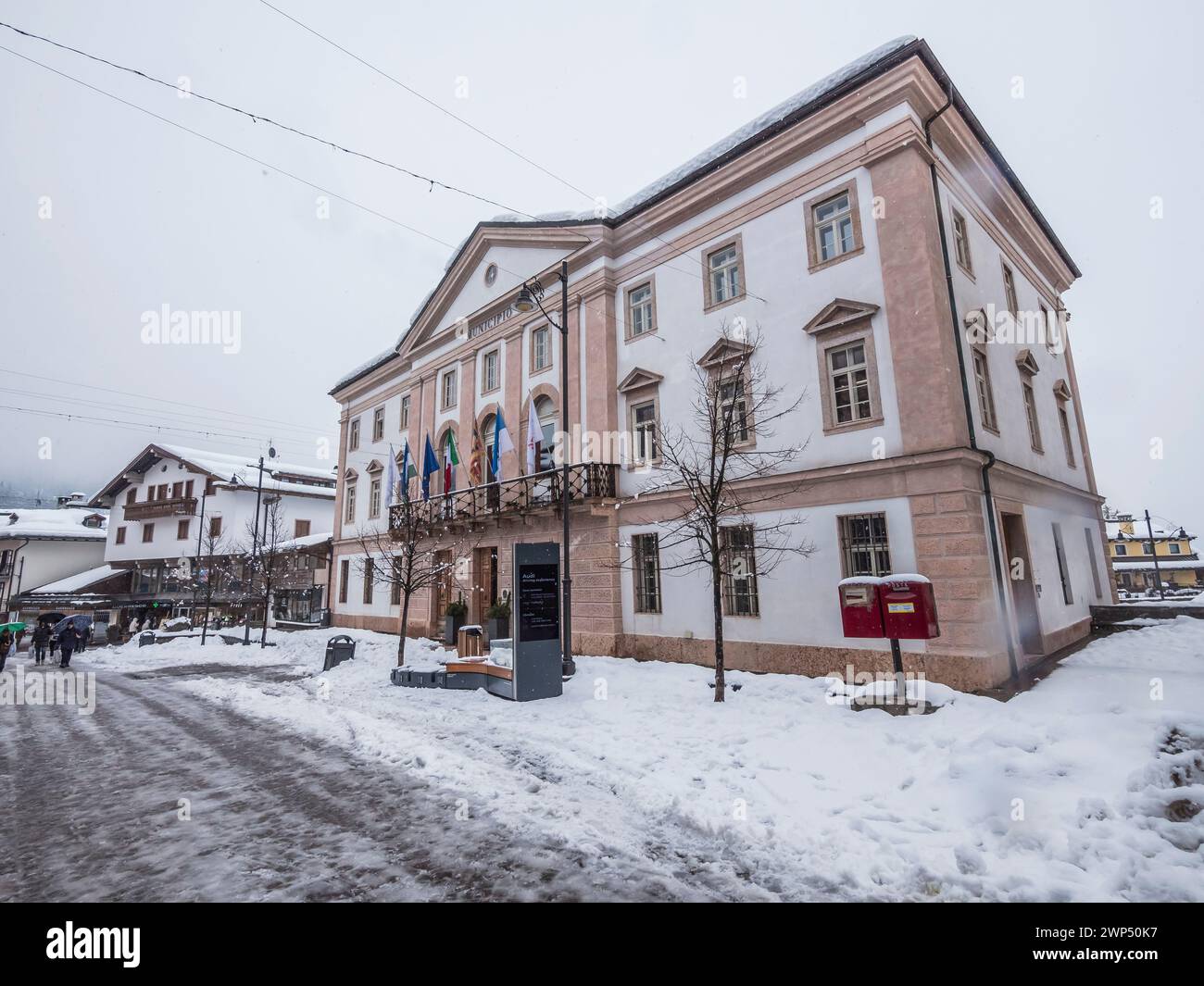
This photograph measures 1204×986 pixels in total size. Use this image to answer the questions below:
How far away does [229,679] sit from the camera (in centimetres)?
1606

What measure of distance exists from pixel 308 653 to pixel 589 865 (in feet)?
67.4

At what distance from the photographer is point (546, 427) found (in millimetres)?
19688

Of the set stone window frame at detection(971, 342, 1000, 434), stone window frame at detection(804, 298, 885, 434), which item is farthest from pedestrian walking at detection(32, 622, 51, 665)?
stone window frame at detection(971, 342, 1000, 434)

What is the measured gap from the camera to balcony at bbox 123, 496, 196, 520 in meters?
43.8

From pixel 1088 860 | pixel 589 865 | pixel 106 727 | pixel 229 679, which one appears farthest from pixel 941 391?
pixel 229 679

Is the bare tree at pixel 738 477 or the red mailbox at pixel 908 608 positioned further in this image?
the bare tree at pixel 738 477

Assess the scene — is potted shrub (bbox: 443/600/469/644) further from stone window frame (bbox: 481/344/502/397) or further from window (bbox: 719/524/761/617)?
window (bbox: 719/524/761/617)

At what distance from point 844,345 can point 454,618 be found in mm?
15375

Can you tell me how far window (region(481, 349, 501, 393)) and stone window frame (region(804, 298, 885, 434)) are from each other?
1235 centimetres

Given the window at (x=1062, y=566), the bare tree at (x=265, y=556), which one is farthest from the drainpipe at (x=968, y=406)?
the bare tree at (x=265, y=556)

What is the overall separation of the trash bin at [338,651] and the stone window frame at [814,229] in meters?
16.8

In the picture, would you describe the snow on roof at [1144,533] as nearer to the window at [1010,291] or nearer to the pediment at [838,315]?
the window at [1010,291]

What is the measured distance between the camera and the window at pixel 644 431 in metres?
16.3
